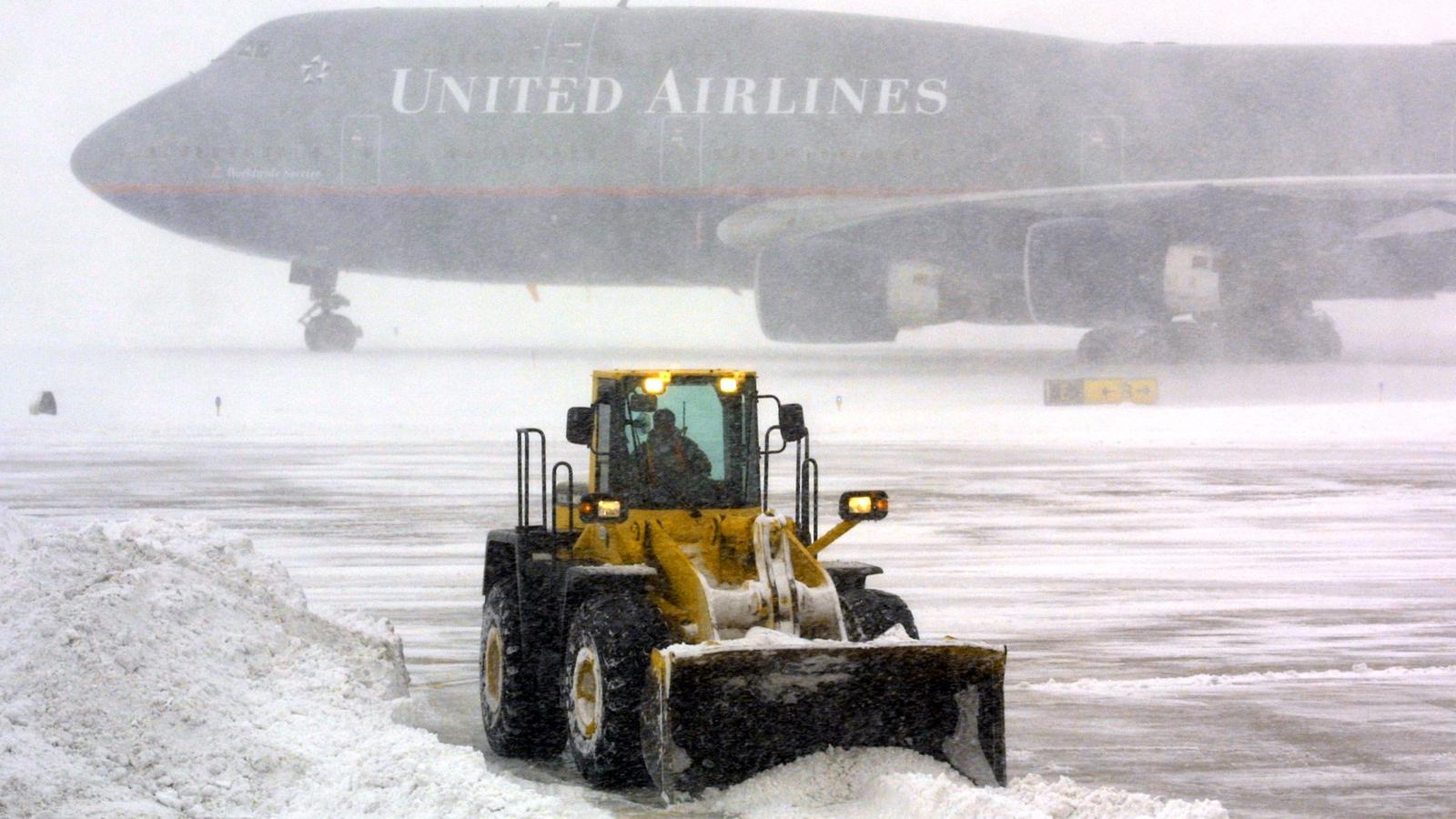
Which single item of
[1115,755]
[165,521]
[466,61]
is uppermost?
[466,61]

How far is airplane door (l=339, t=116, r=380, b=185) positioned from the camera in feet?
98.3

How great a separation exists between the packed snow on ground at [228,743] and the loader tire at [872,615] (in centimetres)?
64

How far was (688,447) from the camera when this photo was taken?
7.52 m

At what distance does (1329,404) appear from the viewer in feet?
91.0

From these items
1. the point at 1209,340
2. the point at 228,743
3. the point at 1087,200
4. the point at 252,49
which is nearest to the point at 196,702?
the point at 228,743

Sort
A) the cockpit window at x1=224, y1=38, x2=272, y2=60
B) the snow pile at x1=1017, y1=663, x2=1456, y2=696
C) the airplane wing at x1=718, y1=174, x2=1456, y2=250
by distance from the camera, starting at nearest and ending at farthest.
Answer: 1. the snow pile at x1=1017, y1=663, x2=1456, y2=696
2. the airplane wing at x1=718, y1=174, x2=1456, y2=250
3. the cockpit window at x1=224, y1=38, x2=272, y2=60

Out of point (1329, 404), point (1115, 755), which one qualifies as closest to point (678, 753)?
point (1115, 755)

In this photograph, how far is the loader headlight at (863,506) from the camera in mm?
7277

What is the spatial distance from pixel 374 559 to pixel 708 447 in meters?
6.02

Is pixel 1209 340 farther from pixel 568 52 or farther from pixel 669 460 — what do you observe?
pixel 669 460

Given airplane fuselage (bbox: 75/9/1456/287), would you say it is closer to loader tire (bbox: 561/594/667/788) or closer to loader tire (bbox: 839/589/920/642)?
loader tire (bbox: 839/589/920/642)

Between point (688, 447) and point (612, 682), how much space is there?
129 centimetres

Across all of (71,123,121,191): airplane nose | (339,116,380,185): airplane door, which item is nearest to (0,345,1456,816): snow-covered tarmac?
(339,116,380,185): airplane door

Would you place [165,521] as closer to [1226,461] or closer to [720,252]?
[1226,461]
